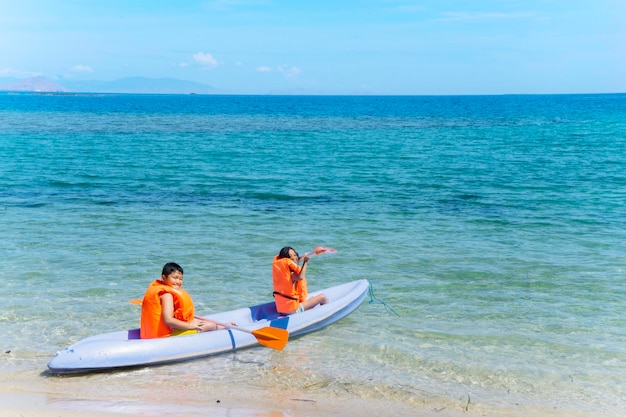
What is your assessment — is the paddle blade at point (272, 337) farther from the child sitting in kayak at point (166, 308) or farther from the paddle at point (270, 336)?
the child sitting in kayak at point (166, 308)

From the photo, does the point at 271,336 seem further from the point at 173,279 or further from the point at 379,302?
the point at 379,302

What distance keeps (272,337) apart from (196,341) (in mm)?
865

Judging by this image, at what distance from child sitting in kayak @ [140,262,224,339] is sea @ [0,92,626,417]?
1.68 ft

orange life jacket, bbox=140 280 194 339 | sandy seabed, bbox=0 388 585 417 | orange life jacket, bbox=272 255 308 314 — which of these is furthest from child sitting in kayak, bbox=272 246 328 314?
sandy seabed, bbox=0 388 585 417

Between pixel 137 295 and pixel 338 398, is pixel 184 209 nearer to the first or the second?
pixel 137 295

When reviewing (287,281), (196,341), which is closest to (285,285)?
(287,281)

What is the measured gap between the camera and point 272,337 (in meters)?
7.84

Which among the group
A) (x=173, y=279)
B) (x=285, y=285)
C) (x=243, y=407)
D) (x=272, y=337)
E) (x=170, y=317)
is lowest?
(x=243, y=407)

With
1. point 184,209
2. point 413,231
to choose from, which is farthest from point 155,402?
point 184,209

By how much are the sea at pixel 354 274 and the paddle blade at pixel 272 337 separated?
159mm

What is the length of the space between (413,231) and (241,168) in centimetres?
1180

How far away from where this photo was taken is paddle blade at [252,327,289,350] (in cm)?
779

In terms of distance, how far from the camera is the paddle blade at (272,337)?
7.79 metres

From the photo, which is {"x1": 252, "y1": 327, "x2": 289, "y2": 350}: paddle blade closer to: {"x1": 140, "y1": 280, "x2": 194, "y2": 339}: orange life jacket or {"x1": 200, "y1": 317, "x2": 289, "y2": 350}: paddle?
{"x1": 200, "y1": 317, "x2": 289, "y2": 350}: paddle
